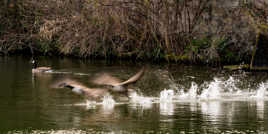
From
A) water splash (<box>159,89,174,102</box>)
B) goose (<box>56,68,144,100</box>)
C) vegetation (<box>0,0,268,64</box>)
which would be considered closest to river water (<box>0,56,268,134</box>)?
water splash (<box>159,89,174,102</box>)

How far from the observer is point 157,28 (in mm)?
30266

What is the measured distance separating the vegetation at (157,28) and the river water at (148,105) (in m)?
3.39

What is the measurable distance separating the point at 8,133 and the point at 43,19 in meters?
19.9

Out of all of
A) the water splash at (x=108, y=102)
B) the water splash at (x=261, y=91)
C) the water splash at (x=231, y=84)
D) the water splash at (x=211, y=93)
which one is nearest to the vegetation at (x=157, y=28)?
the water splash at (x=231, y=84)

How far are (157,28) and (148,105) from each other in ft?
47.1

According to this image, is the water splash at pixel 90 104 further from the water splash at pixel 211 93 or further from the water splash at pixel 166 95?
the water splash at pixel 211 93

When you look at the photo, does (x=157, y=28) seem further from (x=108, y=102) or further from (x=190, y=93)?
(x=108, y=102)

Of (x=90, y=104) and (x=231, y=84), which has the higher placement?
(x=90, y=104)

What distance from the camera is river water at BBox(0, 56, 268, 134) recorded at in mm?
12891

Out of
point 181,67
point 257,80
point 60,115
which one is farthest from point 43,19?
point 60,115

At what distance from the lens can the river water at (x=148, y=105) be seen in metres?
12.9

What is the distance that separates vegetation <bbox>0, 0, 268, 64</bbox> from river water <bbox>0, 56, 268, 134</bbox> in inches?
133

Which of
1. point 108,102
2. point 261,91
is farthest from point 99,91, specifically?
point 261,91

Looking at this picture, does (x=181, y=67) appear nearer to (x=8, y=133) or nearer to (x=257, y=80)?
(x=257, y=80)
